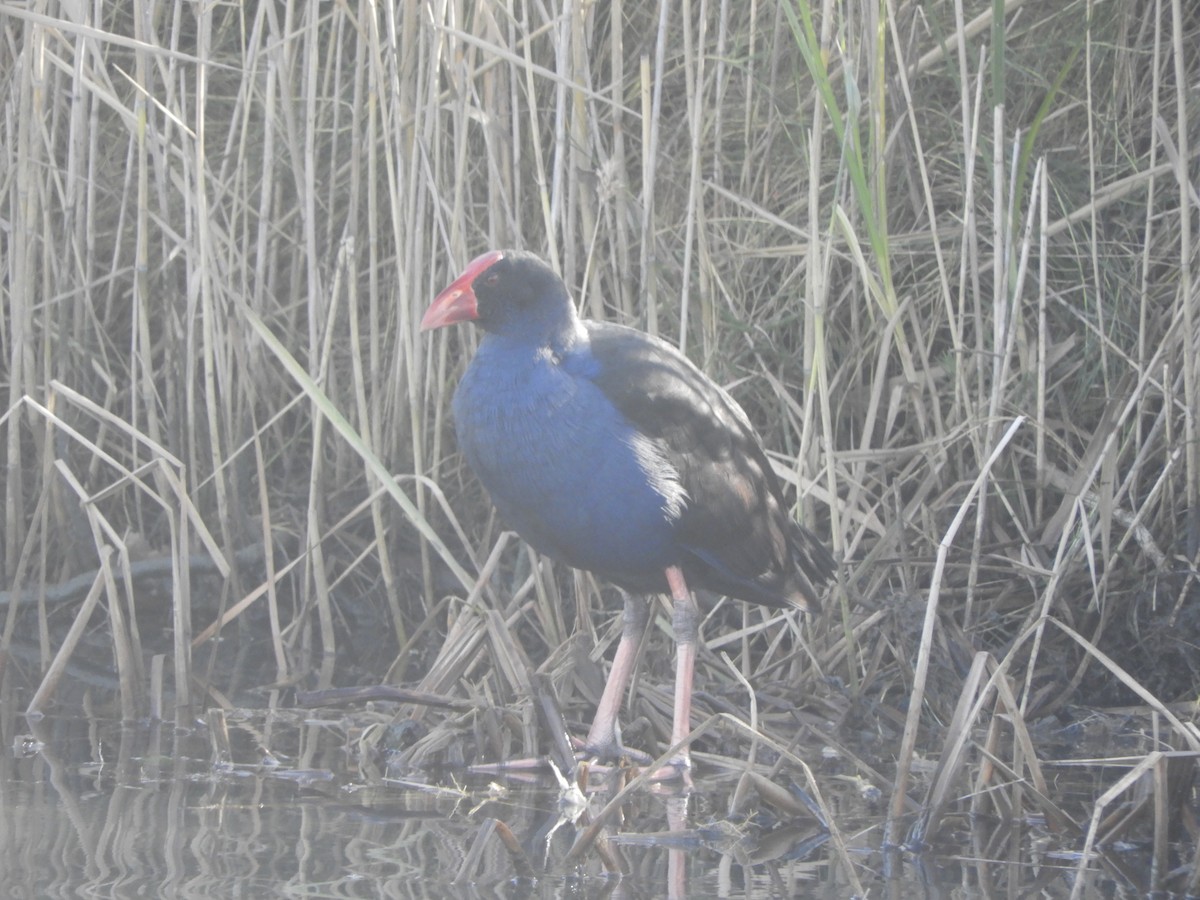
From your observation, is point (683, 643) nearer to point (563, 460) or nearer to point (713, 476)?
point (713, 476)

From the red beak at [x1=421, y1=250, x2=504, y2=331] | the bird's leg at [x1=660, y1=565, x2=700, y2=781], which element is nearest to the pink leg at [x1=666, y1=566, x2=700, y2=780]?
the bird's leg at [x1=660, y1=565, x2=700, y2=781]

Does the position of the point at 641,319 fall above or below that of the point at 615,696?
above

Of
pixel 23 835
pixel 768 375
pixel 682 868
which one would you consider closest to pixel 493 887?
pixel 682 868

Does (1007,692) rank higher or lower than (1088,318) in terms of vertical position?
lower

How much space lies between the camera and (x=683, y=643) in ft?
9.45

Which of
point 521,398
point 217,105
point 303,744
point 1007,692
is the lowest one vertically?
point 303,744

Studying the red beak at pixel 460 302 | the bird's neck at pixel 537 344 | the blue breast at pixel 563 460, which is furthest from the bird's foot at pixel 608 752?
the red beak at pixel 460 302

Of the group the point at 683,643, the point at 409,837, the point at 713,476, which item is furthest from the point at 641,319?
the point at 409,837

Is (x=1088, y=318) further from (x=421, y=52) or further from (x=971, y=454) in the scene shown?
(x=421, y=52)

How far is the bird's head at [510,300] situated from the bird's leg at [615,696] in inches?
22.1

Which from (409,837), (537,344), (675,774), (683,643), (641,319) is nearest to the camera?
(409,837)

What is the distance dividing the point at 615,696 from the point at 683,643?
0.17 metres

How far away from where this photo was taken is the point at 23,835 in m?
2.17

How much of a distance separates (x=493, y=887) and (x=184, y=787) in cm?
70
